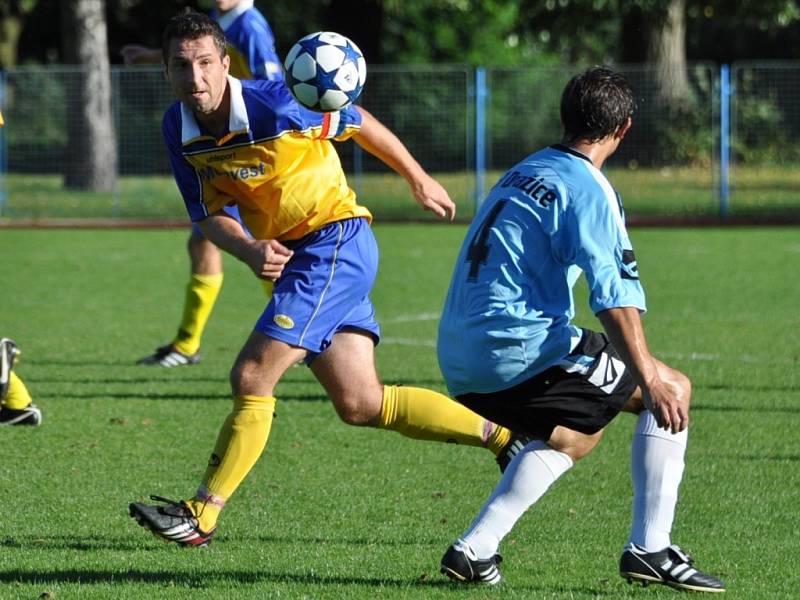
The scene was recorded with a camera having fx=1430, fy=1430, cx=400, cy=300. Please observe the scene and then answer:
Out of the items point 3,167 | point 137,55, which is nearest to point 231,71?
point 137,55

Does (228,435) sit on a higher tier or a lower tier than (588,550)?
higher

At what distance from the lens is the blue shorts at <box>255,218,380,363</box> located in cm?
519

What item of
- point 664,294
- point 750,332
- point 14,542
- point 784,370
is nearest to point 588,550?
point 14,542

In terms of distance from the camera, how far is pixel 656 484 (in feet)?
14.7

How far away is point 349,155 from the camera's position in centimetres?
2648

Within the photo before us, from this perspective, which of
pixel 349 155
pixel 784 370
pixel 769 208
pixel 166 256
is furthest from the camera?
pixel 349 155

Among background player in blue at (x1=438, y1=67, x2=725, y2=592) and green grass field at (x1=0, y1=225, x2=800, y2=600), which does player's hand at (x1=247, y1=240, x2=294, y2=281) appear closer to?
background player in blue at (x1=438, y1=67, x2=725, y2=592)

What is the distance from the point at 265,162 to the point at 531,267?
4.21 feet

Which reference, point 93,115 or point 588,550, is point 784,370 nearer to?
point 588,550

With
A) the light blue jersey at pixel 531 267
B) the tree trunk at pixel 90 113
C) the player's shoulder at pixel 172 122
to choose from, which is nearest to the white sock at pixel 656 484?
the light blue jersey at pixel 531 267

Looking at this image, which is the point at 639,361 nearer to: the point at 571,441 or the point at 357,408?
the point at 571,441

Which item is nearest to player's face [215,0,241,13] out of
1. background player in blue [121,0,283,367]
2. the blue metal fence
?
background player in blue [121,0,283,367]

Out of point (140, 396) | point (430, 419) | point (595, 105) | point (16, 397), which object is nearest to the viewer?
point (595, 105)

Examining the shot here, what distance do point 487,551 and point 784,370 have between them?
532 centimetres
